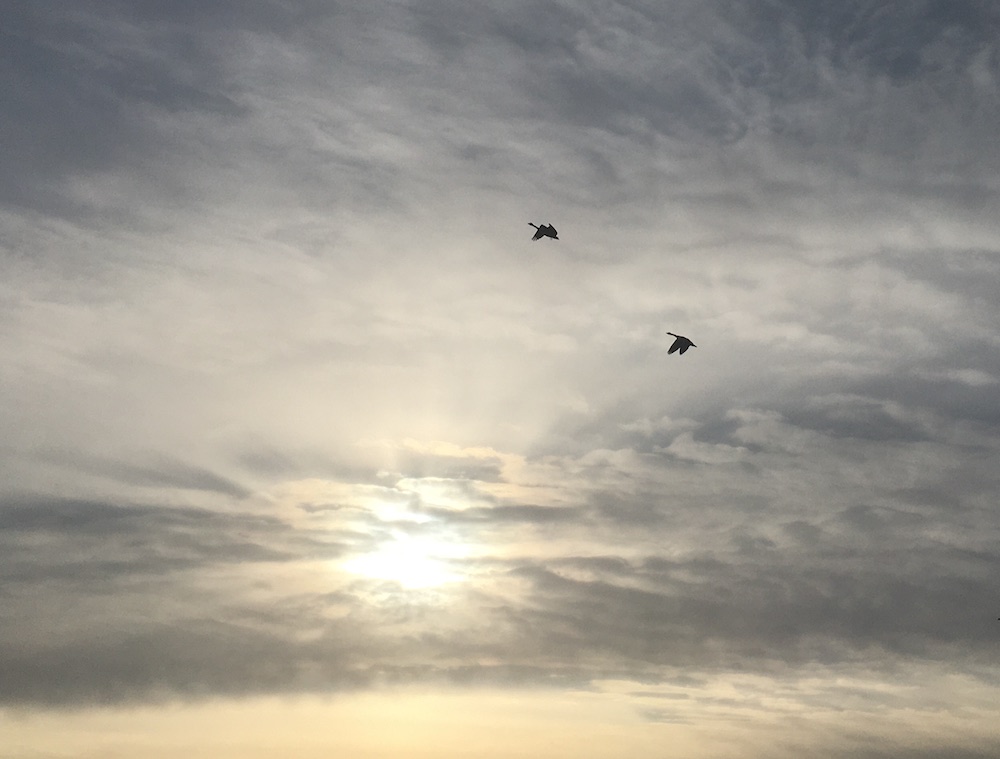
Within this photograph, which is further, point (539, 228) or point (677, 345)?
point (677, 345)

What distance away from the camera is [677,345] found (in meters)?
153

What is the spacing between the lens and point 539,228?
136m

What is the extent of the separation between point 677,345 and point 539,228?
3263 centimetres
